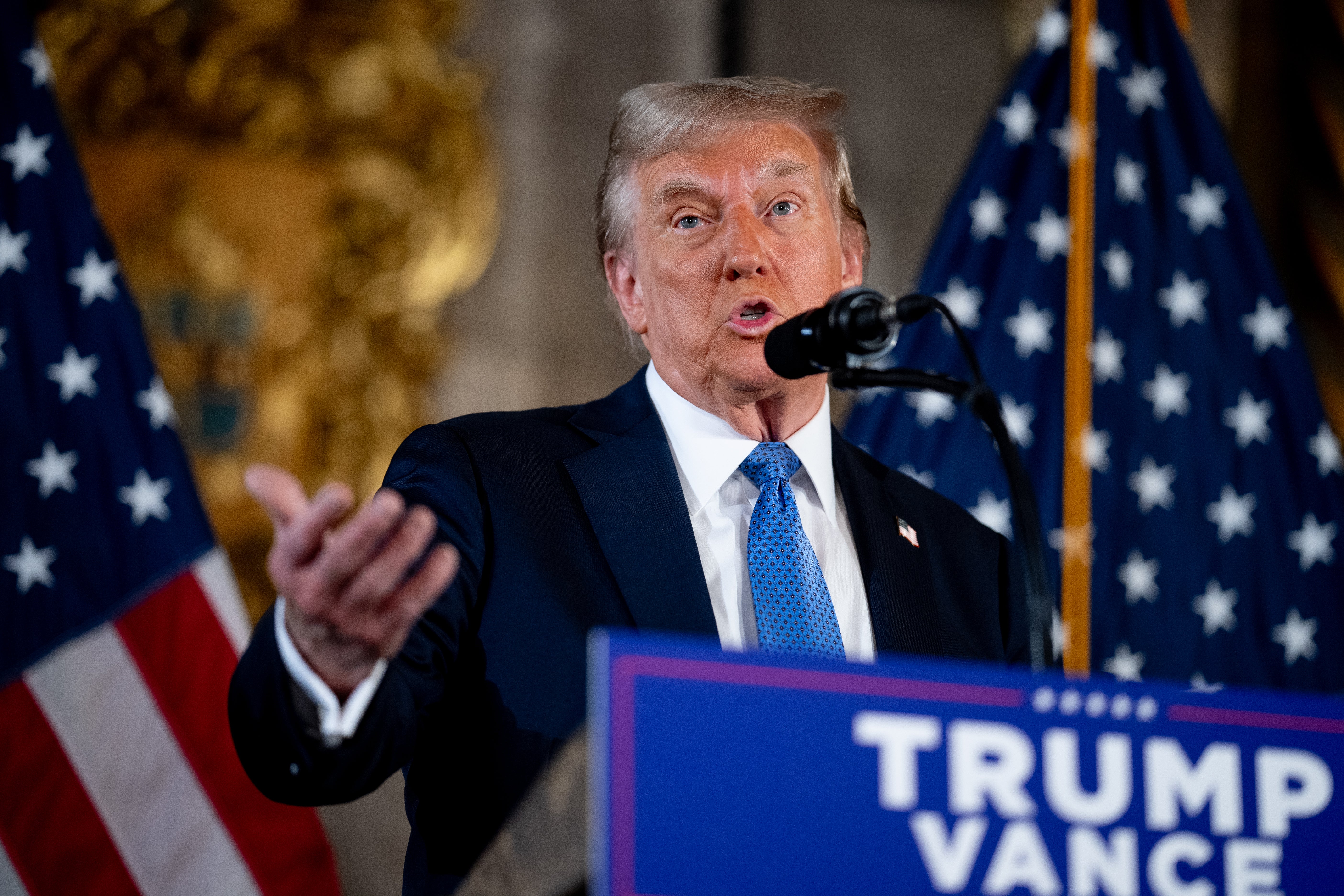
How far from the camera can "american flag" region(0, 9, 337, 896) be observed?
2732 millimetres

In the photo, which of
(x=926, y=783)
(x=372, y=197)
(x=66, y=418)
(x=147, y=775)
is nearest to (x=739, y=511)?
(x=926, y=783)

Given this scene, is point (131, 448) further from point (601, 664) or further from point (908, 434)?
point (601, 664)

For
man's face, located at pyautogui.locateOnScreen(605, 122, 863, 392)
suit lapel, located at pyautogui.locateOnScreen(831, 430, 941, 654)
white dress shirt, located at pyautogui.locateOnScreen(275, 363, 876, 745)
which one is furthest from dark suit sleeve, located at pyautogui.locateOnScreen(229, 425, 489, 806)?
suit lapel, located at pyautogui.locateOnScreen(831, 430, 941, 654)

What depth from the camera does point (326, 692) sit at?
1.23 m

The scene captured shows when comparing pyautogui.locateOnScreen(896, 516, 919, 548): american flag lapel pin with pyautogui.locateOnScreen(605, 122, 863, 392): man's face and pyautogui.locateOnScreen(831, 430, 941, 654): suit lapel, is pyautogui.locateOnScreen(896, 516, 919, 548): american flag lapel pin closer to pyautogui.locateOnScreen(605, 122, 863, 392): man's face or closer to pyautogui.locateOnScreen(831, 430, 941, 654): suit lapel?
pyautogui.locateOnScreen(831, 430, 941, 654): suit lapel

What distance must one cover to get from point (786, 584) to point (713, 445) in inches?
11.1

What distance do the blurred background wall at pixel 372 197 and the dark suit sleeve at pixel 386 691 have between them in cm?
223

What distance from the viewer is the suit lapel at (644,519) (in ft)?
5.39

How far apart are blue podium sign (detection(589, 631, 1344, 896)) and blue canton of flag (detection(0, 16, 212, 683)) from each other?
2.12 metres

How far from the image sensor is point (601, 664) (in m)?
0.95

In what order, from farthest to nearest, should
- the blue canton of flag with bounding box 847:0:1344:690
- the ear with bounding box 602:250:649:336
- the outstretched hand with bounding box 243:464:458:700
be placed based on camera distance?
the blue canton of flag with bounding box 847:0:1344:690, the ear with bounding box 602:250:649:336, the outstretched hand with bounding box 243:464:458:700

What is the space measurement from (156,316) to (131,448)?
91 cm

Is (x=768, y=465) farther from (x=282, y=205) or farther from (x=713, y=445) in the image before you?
(x=282, y=205)

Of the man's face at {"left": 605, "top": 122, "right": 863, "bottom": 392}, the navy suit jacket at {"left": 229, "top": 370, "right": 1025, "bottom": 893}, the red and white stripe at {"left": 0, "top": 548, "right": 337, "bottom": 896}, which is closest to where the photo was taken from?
the navy suit jacket at {"left": 229, "top": 370, "right": 1025, "bottom": 893}
